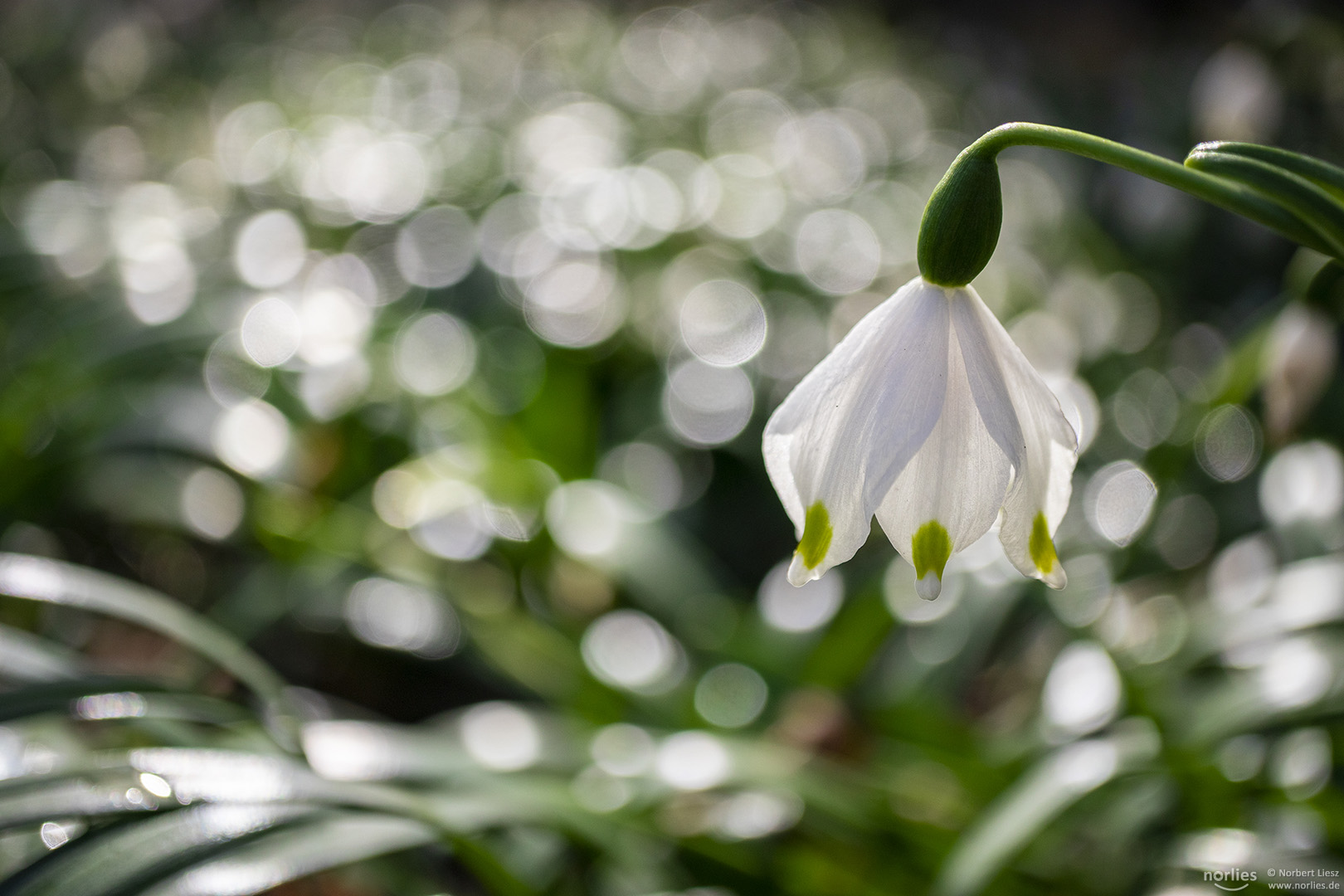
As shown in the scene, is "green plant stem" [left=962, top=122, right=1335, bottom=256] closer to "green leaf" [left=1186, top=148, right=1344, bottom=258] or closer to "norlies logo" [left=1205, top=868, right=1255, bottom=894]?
"green leaf" [left=1186, top=148, right=1344, bottom=258]

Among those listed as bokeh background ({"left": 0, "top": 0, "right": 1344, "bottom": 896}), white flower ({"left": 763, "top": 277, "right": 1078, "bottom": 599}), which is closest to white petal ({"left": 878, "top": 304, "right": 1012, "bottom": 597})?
white flower ({"left": 763, "top": 277, "right": 1078, "bottom": 599})

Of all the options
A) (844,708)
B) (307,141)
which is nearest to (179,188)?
(307,141)

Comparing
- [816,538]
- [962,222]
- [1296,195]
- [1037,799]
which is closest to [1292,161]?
[1296,195]

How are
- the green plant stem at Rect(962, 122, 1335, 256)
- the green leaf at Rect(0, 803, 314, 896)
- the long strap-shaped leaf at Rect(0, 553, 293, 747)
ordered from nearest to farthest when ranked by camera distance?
the green plant stem at Rect(962, 122, 1335, 256) < the green leaf at Rect(0, 803, 314, 896) < the long strap-shaped leaf at Rect(0, 553, 293, 747)

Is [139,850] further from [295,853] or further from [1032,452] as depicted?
[1032,452]

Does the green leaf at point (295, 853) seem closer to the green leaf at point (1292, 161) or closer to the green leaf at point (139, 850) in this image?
the green leaf at point (139, 850)

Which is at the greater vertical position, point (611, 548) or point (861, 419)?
point (611, 548)
